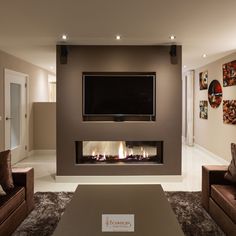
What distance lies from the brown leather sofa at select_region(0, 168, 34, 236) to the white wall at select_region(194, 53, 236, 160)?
4259mm

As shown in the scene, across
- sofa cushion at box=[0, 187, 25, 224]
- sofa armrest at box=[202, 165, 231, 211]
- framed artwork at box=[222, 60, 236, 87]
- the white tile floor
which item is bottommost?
the white tile floor

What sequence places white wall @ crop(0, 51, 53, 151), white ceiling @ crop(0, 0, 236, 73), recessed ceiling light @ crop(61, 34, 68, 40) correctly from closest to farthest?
white ceiling @ crop(0, 0, 236, 73) → recessed ceiling light @ crop(61, 34, 68, 40) → white wall @ crop(0, 51, 53, 151)

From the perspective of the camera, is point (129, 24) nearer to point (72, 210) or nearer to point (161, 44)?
point (161, 44)

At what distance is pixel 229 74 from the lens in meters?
5.94

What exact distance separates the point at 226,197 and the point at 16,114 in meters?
5.10

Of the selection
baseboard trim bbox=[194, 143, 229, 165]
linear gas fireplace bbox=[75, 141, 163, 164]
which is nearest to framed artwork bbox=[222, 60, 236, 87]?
baseboard trim bbox=[194, 143, 229, 165]

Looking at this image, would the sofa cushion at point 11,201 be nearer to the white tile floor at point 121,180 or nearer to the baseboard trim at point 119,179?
the white tile floor at point 121,180

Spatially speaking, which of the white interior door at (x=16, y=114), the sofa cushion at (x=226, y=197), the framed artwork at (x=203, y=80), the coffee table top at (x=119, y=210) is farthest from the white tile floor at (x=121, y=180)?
the framed artwork at (x=203, y=80)

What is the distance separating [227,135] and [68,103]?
3.55 meters

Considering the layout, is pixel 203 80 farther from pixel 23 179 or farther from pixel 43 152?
pixel 23 179

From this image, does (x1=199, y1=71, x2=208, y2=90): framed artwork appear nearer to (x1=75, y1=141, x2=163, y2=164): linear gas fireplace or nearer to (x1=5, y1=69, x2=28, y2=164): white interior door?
(x1=75, y1=141, x2=163, y2=164): linear gas fireplace

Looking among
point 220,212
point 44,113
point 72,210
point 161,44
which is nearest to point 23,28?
point 161,44

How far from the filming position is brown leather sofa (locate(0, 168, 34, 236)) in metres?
2.67

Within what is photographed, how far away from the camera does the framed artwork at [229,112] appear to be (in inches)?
227
